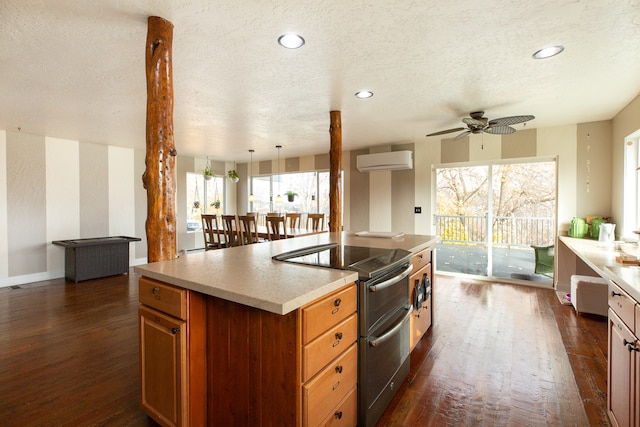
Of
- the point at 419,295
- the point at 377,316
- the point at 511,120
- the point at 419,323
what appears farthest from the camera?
the point at 511,120

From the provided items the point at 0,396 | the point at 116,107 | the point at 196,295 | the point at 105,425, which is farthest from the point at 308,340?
the point at 116,107

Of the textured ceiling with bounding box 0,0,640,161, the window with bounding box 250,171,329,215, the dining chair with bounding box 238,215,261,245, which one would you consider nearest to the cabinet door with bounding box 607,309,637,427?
the textured ceiling with bounding box 0,0,640,161

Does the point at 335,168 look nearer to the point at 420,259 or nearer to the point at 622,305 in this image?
the point at 420,259

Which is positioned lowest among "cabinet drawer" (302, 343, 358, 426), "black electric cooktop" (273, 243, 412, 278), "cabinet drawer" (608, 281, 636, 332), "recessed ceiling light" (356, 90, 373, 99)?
→ "cabinet drawer" (302, 343, 358, 426)

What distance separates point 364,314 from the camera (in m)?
1.52

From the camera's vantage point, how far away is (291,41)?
2.03 meters

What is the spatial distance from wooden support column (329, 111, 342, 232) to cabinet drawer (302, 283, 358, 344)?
2156 mm

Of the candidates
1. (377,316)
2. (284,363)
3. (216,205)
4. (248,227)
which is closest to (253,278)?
(284,363)

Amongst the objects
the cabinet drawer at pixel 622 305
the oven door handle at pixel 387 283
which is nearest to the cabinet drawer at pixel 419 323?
the oven door handle at pixel 387 283

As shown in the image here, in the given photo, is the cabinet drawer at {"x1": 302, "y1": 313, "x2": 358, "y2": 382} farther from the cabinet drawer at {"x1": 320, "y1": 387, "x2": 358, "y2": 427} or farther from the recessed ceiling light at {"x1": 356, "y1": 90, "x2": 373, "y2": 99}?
the recessed ceiling light at {"x1": 356, "y1": 90, "x2": 373, "y2": 99}

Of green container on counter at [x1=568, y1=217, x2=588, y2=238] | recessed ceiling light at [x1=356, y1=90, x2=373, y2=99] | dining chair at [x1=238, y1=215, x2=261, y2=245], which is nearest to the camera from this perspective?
recessed ceiling light at [x1=356, y1=90, x2=373, y2=99]

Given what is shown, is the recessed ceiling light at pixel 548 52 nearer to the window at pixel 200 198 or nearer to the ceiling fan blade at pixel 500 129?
the ceiling fan blade at pixel 500 129

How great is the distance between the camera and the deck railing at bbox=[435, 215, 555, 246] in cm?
468

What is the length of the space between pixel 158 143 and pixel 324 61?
1.38 meters
